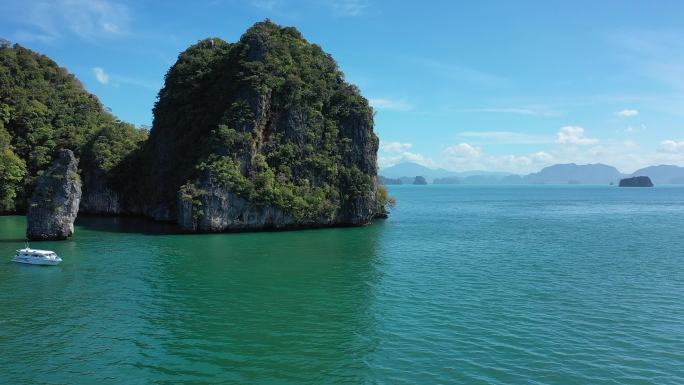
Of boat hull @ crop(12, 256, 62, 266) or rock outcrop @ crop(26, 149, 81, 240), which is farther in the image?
rock outcrop @ crop(26, 149, 81, 240)

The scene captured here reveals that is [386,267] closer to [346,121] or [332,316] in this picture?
[332,316]

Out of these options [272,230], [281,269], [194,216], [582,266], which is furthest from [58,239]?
[582,266]

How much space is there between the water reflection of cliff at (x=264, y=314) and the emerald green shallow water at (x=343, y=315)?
109mm

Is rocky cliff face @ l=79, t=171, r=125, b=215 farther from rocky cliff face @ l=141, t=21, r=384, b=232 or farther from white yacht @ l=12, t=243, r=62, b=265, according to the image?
white yacht @ l=12, t=243, r=62, b=265

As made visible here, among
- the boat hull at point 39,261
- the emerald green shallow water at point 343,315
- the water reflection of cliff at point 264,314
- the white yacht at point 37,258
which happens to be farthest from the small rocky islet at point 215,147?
the water reflection of cliff at point 264,314

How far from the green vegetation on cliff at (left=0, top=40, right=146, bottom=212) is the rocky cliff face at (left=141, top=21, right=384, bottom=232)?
12.3 meters

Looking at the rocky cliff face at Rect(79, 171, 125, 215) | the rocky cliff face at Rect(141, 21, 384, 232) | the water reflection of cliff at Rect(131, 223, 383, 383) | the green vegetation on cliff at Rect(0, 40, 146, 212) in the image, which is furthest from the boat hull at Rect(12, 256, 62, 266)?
the rocky cliff face at Rect(79, 171, 125, 215)

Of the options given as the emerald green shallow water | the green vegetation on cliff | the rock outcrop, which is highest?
the green vegetation on cliff

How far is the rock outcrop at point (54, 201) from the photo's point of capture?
52688 mm

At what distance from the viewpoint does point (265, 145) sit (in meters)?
70.2

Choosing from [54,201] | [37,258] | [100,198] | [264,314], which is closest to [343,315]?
[264,314]

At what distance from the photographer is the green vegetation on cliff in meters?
81.9

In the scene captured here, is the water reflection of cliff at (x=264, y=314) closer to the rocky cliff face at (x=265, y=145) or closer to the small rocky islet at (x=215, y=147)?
the small rocky islet at (x=215, y=147)

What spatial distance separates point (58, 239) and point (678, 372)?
56.0m
